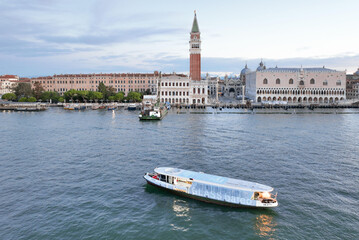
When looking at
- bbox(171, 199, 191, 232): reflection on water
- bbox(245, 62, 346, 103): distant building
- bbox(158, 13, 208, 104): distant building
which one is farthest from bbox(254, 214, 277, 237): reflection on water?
bbox(245, 62, 346, 103): distant building

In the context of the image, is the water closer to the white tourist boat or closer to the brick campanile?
the white tourist boat

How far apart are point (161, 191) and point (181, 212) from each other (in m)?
3.42

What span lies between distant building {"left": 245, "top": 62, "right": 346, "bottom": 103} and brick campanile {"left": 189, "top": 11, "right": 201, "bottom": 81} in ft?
74.1

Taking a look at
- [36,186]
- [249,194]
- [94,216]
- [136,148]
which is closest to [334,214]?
[249,194]

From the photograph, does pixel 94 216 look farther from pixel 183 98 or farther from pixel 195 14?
pixel 195 14

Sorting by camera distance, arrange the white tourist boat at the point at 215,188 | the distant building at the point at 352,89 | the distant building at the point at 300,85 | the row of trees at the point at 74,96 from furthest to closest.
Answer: the distant building at the point at 352,89 < the distant building at the point at 300,85 < the row of trees at the point at 74,96 < the white tourist boat at the point at 215,188

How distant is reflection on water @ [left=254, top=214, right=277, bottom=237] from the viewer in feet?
51.6

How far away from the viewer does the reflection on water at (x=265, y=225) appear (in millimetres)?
15727

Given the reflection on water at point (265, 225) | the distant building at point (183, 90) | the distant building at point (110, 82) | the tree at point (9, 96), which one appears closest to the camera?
the reflection on water at point (265, 225)

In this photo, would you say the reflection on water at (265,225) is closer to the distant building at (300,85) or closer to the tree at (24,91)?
the distant building at (300,85)

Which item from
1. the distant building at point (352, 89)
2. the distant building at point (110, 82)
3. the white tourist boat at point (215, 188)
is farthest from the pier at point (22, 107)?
the distant building at point (352, 89)

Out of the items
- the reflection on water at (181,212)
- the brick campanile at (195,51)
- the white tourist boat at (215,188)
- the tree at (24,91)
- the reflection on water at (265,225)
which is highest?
the brick campanile at (195,51)

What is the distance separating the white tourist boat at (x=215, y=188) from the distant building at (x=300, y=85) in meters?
100

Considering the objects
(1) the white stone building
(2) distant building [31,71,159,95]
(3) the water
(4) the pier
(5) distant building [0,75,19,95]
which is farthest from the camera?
(5) distant building [0,75,19,95]
